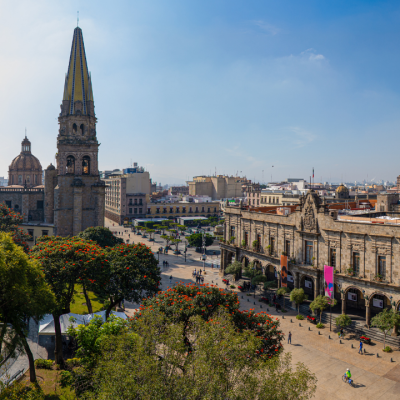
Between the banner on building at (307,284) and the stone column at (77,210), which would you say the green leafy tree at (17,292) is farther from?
the stone column at (77,210)

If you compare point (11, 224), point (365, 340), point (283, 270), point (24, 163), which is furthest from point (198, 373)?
point (24, 163)

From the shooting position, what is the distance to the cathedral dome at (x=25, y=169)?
330 feet

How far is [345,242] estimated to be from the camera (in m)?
36.4

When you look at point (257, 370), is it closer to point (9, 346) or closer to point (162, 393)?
point (162, 393)

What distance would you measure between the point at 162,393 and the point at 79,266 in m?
→ 17.6

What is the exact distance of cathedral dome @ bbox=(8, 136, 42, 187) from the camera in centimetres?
10059

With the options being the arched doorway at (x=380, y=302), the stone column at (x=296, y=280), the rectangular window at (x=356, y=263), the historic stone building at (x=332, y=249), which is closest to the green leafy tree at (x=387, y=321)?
the historic stone building at (x=332, y=249)

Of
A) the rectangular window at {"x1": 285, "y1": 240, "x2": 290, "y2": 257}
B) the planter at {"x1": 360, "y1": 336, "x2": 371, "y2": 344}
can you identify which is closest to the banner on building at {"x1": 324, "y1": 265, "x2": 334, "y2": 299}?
the planter at {"x1": 360, "y1": 336, "x2": 371, "y2": 344}

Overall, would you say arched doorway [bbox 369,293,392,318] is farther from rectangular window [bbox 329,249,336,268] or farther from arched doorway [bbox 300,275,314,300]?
arched doorway [bbox 300,275,314,300]

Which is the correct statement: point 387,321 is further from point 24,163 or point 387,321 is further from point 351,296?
point 24,163

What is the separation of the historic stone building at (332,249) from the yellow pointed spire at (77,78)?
37.1 m

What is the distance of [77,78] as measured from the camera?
61.9 m

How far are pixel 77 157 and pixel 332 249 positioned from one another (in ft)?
157

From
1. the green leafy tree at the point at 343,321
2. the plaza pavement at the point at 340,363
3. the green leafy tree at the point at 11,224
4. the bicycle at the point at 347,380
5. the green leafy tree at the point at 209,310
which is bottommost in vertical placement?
→ the plaza pavement at the point at 340,363
